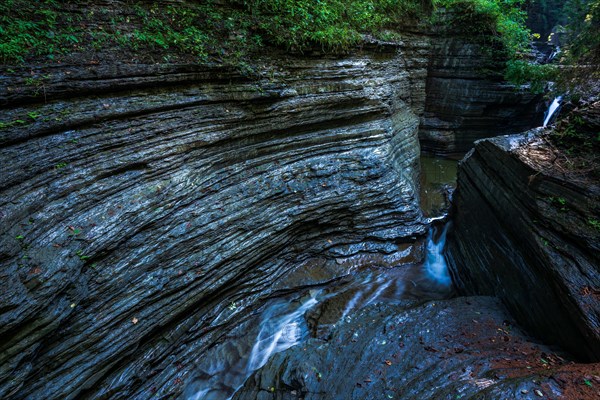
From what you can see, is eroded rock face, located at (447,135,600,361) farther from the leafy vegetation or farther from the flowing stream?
the leafy vegetation

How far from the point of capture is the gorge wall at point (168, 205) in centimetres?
347

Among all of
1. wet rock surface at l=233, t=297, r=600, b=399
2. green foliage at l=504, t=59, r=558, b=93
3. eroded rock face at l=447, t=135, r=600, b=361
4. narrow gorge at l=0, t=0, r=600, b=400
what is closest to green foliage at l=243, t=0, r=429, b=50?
narrow gorge at l=0, t=0, r=600, b=400

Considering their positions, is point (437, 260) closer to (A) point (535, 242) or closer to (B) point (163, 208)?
(A) point (535, 242)

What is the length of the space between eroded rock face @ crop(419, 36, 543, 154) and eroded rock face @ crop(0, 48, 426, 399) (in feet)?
15.8

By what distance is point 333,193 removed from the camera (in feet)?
21.9

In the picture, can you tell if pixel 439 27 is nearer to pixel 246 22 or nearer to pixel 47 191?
pixel 246 22

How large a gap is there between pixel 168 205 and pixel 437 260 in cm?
587

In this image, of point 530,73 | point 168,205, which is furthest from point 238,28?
point 530,73

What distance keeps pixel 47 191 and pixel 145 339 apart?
7.71 ft

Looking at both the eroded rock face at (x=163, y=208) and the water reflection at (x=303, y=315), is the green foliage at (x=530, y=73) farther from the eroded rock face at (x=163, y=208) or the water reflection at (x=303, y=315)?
the water reflection at (x=303, y=315)

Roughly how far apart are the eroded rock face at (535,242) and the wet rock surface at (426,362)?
Result: 36cm

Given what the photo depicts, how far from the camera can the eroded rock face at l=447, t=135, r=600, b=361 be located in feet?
11.2

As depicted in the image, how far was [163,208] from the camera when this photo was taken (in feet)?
14.9

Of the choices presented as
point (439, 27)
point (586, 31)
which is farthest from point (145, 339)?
point (586, 31)
